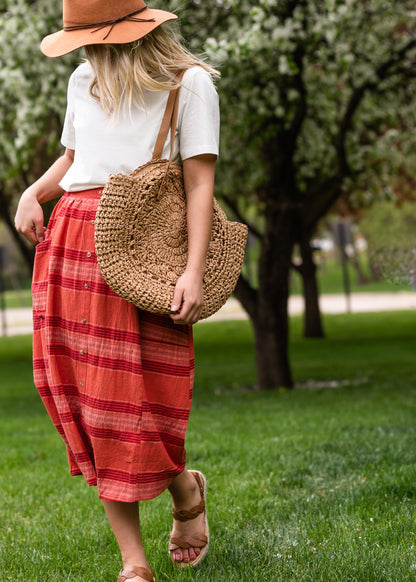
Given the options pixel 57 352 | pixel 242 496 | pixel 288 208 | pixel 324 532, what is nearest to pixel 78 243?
pixel 57 352

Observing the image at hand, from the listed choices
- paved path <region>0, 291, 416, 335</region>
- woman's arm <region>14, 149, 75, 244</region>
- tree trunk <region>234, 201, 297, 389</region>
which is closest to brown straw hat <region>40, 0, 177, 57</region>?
woman's arm <region>14, 149, 75, 244</region>

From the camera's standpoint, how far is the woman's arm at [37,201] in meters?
2.76

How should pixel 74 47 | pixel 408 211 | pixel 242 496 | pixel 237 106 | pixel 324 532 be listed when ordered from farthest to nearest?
pixel 408 211 < pixel 237 106 < pixel 242 496 < pixel 324 532 < pixel 74 47

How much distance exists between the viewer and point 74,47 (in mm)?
2559

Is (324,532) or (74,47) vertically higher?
(74,47)

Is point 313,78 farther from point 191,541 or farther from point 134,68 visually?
point 191,541

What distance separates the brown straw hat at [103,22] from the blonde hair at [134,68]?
49mm

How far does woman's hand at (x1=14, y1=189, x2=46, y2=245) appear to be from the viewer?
2760 mm

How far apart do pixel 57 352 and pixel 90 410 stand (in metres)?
0.24

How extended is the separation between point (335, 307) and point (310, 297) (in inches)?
459

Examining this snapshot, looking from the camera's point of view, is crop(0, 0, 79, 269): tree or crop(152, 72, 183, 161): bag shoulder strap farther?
crop(0, 0, 79, 269): tree

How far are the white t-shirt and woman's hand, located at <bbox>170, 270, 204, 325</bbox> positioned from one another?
0.42 meters

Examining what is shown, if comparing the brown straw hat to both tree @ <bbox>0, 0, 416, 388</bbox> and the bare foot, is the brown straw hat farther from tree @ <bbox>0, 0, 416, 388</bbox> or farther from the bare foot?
tree @ <bbox>0, 0, 416, 388</bbox>

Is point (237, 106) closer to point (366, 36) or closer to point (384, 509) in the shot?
point (366, 36)
